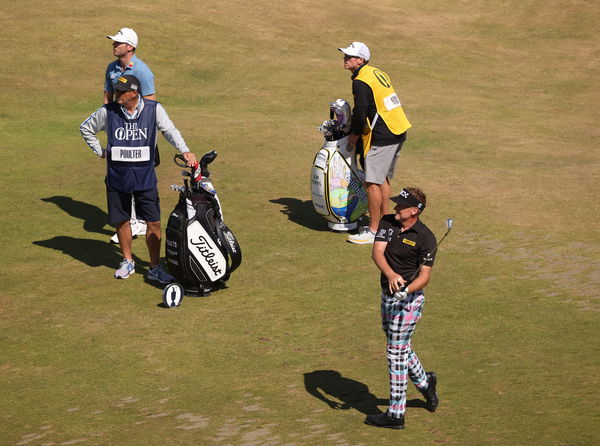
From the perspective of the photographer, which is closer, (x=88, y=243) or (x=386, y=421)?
(x=386, y=421)

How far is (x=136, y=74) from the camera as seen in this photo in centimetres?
1228

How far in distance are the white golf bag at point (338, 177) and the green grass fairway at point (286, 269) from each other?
1.57ft

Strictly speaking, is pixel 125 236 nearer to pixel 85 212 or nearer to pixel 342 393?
pixel 85 212

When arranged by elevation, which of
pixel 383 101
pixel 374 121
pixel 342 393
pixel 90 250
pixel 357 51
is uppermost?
pixel 357 51

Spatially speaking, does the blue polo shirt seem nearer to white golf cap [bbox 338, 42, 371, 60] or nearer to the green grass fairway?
the green grass fairway

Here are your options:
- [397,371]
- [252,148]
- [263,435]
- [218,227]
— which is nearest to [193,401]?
[263,435]

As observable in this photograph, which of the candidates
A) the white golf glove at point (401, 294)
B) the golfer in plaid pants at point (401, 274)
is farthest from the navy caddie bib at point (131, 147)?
the white golf glove at point (401, 294)

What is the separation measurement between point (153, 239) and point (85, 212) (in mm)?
3268

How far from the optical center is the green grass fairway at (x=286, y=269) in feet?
26.5

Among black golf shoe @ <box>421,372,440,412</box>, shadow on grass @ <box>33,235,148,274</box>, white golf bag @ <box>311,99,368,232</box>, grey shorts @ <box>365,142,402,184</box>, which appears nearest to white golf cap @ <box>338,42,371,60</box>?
white golf bag @ <box>311,99,368,232</box>

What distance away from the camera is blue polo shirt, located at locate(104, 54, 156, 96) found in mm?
12234

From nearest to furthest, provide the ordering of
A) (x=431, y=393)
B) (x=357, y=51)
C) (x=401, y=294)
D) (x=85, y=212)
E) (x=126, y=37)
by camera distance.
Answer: (x=401, y=294), (x=431, y=393), (x=126, y=37), (x=357, y=51), (x=85, y=212)

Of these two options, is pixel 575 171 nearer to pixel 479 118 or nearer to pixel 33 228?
pixel 479 118

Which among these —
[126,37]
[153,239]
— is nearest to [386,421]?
[153,239]
